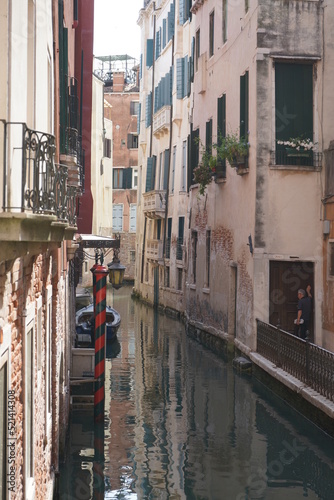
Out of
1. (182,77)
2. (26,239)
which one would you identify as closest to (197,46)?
(182,77)

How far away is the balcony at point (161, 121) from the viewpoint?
107 feet

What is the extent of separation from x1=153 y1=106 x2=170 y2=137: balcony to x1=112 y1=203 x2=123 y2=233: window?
53.9 ft

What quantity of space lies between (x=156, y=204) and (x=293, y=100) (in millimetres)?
17416

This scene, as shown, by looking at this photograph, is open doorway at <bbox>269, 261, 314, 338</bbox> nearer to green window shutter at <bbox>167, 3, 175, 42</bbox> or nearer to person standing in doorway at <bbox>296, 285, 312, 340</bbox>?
person standing in doorway at <bbox>296, 285, 312, 340</bbox>

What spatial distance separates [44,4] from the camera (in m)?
7.01

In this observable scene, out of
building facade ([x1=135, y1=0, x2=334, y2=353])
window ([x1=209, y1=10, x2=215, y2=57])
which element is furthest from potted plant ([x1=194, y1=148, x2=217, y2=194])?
window ([x1=209, y1=10, x2=215, y2=57])

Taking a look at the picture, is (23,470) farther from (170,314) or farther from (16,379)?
(170,314)

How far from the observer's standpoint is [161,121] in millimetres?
33688

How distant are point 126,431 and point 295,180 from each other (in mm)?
6705

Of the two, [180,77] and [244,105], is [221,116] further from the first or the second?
[180,77]

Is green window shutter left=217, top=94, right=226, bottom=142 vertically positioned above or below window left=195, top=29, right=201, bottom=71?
below

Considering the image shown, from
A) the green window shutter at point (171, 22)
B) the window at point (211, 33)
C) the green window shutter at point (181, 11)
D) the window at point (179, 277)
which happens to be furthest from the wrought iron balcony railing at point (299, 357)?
the green window shutter at point (171, 22)

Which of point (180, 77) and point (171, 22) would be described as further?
point (171, 22)

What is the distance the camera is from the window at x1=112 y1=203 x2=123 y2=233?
51.8 meters
